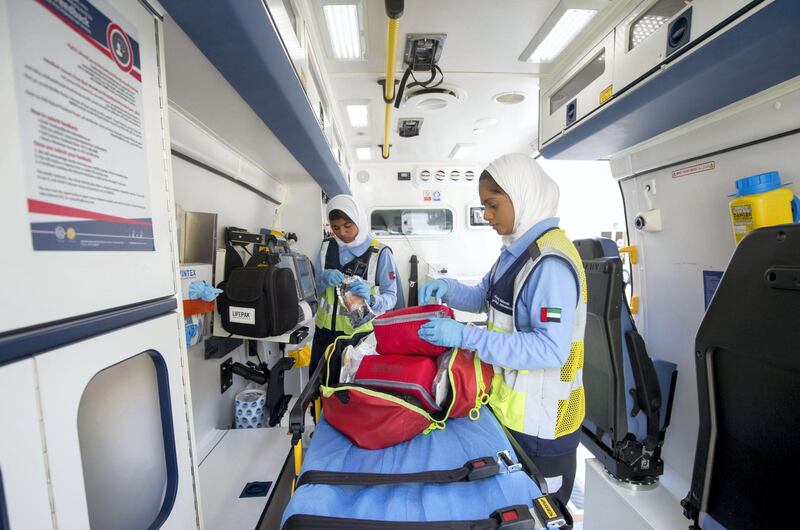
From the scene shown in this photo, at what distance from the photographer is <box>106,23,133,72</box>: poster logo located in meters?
0.74

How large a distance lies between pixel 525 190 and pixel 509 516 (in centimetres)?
119

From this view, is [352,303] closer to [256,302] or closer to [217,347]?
[256,302]

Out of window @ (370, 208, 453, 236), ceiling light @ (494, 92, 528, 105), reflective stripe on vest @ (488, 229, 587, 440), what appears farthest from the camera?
window @ (370, 208, 453, 236)

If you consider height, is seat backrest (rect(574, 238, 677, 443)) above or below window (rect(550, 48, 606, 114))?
below

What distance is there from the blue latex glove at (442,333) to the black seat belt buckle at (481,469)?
431 mm

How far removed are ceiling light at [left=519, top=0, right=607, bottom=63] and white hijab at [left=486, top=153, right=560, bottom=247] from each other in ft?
4.42

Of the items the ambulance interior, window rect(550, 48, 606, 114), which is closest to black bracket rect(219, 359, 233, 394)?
the ambulance interior

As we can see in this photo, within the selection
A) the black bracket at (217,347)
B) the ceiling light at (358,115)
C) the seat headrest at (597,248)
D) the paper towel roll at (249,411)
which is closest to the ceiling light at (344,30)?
the ceiling light at (358,115)

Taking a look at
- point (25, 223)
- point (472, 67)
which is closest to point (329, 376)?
point (25, 223)

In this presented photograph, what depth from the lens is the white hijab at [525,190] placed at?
1410 millimetres

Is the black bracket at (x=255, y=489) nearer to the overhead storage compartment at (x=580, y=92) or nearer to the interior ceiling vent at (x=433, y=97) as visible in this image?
the overhead storage compartment at (x=580, y=92)

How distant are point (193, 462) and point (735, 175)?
2.92 metres

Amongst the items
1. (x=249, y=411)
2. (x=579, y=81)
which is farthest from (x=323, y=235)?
(x=579, y=81)

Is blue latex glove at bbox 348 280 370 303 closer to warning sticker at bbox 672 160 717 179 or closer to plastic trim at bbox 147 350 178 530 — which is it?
plastic trim at bbox 147 350 178 530
